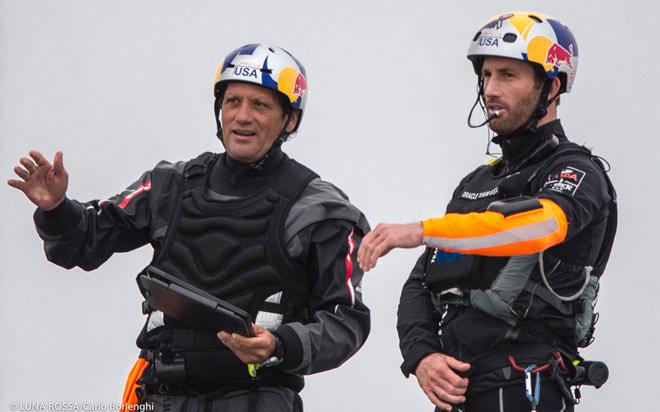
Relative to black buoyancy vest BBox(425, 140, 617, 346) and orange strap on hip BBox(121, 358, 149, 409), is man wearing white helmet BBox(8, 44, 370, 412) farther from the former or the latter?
black buoyancy vest BBox(425, 140, 617, 346)

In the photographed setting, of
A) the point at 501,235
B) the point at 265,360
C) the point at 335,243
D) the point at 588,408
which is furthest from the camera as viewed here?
the point at 588,408

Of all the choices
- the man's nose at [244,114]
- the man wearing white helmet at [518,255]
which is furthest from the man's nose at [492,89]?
the man's nose at [244,114]

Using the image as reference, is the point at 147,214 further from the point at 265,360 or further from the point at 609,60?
the point at 609,60

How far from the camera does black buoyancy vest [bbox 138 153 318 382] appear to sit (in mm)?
4422

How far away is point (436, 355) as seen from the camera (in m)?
4.31

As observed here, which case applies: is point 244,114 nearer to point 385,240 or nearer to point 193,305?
point 193,305

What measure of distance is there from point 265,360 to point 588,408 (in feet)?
10.2

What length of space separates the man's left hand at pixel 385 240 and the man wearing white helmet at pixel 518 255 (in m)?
0.02

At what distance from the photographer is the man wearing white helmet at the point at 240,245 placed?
14.5 feet

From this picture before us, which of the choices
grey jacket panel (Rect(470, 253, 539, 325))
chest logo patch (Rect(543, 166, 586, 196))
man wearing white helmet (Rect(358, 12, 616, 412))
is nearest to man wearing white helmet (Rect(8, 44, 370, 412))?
man wearing white helmet (Rect(358, 12, 616, 412))

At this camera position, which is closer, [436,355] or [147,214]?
[436,355]

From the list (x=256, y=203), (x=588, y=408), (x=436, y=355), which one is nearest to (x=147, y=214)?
(x=256, y=203)

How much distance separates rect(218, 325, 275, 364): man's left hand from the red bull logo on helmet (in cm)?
132

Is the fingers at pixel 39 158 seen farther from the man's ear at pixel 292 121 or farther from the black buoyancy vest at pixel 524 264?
the black buoyancy vest at pixel 524 264
